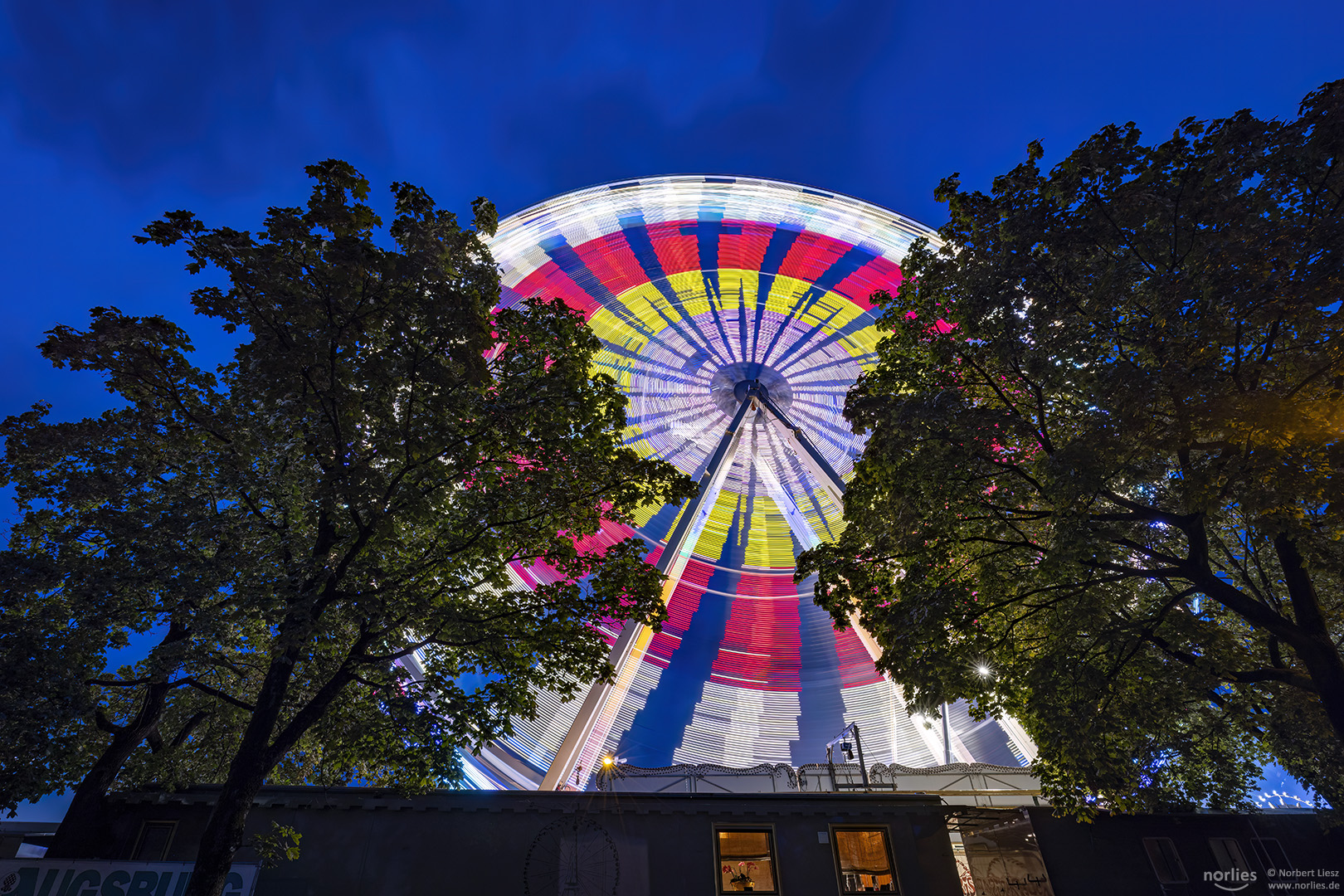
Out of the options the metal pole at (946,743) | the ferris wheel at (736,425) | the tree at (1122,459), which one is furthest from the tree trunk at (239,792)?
the metal pole at (946,743)

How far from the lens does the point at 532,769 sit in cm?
1845

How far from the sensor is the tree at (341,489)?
8469 mm

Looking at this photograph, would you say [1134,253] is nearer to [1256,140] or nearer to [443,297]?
[1256,140]

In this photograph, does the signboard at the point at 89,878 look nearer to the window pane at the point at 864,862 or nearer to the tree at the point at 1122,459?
the window pane at the point at 864,862

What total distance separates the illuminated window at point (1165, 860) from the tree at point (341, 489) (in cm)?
1052

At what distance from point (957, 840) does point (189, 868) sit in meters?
14.5

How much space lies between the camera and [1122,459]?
818 centimetres

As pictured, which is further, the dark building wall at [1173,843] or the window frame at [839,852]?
the dark building wall at [1173,843]

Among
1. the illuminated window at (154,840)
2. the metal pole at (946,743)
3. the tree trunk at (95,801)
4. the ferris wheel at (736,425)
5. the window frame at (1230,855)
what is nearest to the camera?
the tree trunk at (95,801)

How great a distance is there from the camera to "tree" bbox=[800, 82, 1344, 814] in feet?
24.0

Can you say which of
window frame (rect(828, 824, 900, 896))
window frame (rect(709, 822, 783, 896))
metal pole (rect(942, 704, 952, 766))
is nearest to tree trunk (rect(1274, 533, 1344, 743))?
window frame (rect(828, 824, 900, 896))

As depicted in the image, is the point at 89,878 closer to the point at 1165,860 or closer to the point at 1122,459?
the point at 1122,459

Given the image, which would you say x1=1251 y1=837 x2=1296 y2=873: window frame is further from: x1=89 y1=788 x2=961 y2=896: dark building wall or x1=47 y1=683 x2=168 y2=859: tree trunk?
x1=47 y1=683 x2=168 y2=859: tree trunk

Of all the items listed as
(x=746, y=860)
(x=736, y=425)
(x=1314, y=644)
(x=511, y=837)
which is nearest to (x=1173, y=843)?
(x=1314, y=644)
